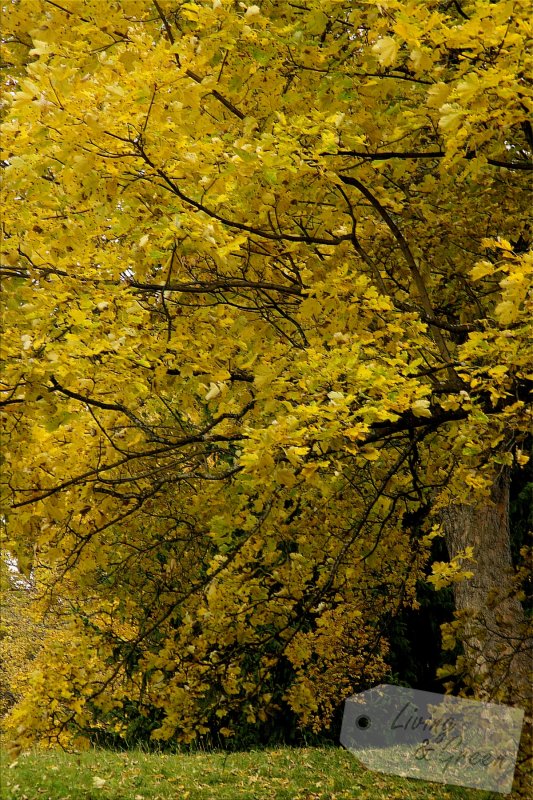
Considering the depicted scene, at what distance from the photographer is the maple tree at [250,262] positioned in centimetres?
334

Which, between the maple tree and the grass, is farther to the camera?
the grass

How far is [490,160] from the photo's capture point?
4348mm

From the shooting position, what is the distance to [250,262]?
4484mm

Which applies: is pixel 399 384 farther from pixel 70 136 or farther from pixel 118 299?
pixel 70 136

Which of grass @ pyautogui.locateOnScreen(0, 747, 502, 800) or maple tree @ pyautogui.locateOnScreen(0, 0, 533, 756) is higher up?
maple tree @ pyautogui.locateOnScreen(0, 0, 533, 756)

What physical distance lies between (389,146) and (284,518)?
2.50m

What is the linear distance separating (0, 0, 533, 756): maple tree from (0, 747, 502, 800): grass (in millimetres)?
1962

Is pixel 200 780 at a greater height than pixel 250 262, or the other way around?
pixel 250 262

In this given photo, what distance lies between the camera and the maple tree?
131 inches


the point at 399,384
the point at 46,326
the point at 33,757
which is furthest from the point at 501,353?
the point at 33,757

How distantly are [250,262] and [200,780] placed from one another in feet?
19.8

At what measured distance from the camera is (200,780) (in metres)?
8.36

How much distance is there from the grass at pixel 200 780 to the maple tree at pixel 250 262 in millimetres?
1962

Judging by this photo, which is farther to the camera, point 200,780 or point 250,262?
point 200,780
